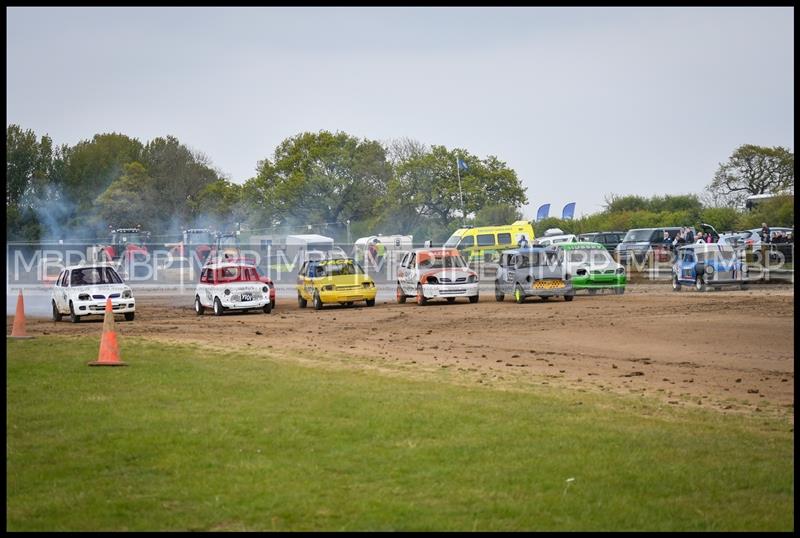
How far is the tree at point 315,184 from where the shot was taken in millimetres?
90250

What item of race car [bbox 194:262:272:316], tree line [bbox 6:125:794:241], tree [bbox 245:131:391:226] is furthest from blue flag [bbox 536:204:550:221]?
race car [bbox 194:262:272:316]

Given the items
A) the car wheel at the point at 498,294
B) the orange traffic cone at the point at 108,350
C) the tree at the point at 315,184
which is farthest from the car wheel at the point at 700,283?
the tree at the point at 315,184

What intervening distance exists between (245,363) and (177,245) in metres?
46.7

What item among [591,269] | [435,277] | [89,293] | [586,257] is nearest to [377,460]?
[89,293]

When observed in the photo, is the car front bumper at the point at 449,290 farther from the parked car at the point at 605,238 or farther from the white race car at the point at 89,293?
the parked car at the point at 605,238

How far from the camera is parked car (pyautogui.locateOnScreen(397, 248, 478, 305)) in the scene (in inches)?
1361

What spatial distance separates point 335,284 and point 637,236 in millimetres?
23885

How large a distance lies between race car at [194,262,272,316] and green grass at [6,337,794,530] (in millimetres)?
17828

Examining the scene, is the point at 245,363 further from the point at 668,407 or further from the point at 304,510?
the point at 304,510

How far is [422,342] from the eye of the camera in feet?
75.0

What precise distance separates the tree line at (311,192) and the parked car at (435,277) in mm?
33087

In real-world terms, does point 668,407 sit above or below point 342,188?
below

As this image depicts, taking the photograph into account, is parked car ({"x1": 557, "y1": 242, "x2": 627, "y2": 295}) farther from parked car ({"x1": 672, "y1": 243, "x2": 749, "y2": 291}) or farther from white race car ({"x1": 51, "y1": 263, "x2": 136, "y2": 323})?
white race car ({"x1": 51, "y1": 263, "x2": 136, "y2": 323})

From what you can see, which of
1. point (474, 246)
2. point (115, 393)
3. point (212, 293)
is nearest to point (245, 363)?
point (115, 393)
